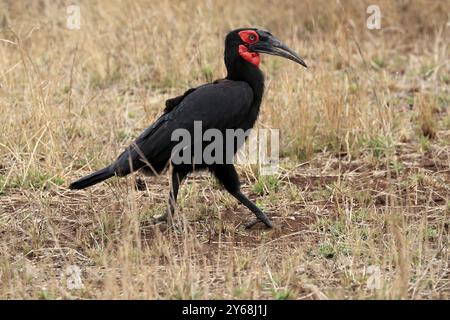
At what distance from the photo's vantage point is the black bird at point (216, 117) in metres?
4.46

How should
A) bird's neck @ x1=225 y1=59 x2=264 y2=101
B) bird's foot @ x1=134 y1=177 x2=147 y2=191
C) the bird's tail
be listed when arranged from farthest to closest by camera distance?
bird's foot @ x1=134 y1=177 x2=147 y2=191 < bird's neck @ x1=225 y1=59 x2=264 y2=101 < the bird's tail

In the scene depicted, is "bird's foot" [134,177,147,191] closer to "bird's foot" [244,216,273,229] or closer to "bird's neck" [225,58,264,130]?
"bird's foot" [244,216,273,229]

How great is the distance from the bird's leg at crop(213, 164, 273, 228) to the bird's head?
63 cm

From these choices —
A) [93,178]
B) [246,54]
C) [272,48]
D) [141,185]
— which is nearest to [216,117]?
[246,54]

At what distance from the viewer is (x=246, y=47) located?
4.75 m

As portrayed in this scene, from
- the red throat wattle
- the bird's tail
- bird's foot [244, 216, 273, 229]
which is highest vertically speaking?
the red throat wattle

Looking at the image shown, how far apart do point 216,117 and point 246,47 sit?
517 millimetres

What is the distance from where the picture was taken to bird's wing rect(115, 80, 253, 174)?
446 cm

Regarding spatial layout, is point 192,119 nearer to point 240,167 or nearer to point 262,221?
point 262,221

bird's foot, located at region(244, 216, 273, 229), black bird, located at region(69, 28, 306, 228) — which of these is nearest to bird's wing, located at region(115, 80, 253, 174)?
black bird, located at region(69, 28, 306, 228)

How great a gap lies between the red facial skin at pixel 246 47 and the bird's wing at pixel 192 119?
220 millimetres

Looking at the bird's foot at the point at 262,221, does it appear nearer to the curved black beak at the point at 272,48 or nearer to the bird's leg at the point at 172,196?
the bird's leg at the point at 172,196

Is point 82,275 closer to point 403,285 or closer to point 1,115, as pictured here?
point 403,285

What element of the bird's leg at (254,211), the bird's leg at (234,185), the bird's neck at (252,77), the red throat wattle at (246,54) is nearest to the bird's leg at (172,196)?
the bird's leg at (234,185)
